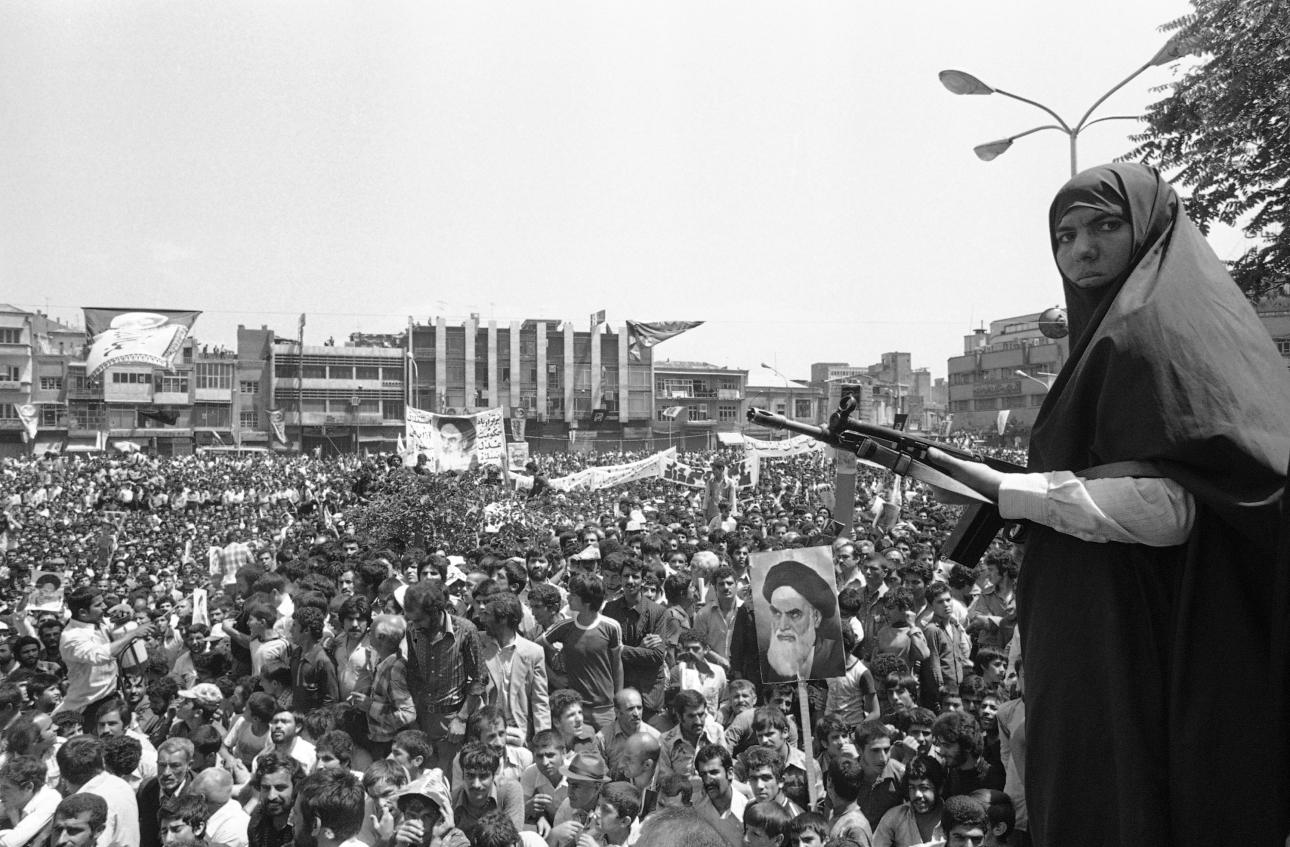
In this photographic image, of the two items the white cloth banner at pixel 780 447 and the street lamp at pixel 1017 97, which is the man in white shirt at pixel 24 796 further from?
the white cloth banner at pixel 780 447

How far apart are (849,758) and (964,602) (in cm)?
429

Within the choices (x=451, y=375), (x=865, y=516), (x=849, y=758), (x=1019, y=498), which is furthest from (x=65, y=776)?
(x=451, y=375)

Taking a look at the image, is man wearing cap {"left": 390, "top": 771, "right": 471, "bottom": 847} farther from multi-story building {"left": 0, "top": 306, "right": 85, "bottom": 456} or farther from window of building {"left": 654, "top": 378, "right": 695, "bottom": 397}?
window of building {"left": 654, "top": 378, "right": 695, "bottom": 397}

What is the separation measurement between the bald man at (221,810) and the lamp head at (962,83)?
34.1 ft

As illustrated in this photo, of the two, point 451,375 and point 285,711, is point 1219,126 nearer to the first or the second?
point 285,711

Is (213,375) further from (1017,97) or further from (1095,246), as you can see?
(1095,246)

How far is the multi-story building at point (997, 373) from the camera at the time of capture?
3289 inches

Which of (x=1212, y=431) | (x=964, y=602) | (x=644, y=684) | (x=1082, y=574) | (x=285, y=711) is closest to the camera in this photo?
(x=1212, y=431)

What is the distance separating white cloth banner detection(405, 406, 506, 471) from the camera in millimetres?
21031

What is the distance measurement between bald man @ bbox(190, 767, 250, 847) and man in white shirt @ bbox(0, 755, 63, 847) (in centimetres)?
73

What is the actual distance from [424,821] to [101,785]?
1.79 metres

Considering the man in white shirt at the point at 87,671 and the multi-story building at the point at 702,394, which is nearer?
the man in white shirt at the point at 87,671

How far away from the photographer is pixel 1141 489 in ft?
7.09

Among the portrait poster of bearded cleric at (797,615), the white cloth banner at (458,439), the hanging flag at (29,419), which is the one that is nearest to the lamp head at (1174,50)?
the portrait poster of bearded cleric at (797,615)
